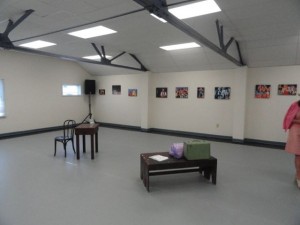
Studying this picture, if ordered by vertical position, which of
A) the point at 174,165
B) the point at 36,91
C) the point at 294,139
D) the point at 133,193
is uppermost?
the point at 36,91

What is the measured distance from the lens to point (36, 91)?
25.7 feet

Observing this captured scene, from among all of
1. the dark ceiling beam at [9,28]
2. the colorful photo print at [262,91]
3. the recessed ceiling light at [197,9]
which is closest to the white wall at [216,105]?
the colorful photo print at [262,91]

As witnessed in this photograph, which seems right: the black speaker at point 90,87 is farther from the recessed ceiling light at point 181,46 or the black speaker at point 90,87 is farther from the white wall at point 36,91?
the recessed ceiling light at point 181,46

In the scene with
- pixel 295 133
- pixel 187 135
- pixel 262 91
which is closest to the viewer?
pixel 295 133

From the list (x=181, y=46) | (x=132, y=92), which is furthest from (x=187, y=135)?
(x=181, y=46)

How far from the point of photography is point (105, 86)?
982 centimetres

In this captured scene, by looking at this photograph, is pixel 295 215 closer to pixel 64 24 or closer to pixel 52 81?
pixel 64 24

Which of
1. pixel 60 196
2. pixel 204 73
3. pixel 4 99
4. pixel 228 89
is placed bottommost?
pixel 60 196

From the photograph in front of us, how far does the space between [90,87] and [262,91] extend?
7251 mm

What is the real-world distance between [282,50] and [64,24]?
17.5ft

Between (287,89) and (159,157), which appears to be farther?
(287,89)

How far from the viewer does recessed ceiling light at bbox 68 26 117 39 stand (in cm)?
452

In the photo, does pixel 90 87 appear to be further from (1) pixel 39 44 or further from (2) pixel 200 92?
(2) pixel 200 92

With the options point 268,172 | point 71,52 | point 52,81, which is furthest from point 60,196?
point 52,81
